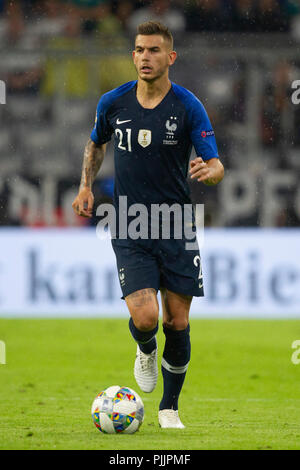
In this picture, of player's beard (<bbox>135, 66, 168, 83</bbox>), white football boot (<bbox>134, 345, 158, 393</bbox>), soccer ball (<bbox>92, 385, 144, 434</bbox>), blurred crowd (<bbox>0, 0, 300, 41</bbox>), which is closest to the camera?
soccer ball (<bbox>92, 385, 144, 434</bbox>)

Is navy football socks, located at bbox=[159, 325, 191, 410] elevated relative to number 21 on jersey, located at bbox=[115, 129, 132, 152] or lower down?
lower down

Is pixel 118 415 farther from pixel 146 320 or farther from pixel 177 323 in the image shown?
pixel 177 323

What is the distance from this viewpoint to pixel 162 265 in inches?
245

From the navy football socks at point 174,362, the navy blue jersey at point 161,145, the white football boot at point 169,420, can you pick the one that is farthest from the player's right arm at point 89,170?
the white football boot at point 169,420

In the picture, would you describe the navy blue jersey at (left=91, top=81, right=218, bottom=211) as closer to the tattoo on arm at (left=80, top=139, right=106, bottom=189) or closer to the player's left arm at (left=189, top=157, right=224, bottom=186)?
the player's left arm at (left=189, top=157, right=224, bottom=186)

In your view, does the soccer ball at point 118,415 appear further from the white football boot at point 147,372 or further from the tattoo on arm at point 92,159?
the tattoo on arm at point 92,159

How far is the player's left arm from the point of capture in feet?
19.1

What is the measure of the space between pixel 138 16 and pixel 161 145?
32.4 ft

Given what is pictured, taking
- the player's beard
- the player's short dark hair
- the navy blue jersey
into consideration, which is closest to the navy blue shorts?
the navy blue jersey

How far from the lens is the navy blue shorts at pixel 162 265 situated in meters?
6.16

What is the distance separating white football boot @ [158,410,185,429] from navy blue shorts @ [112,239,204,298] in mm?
742

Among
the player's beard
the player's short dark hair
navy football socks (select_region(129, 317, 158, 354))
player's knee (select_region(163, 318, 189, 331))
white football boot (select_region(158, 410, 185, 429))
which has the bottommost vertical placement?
white football boot (select_region(158, 410, 185, 429))

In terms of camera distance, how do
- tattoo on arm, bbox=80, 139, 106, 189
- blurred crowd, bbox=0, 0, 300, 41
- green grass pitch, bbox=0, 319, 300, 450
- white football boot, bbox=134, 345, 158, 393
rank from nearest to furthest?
green grass pitch, bbox=0, 319, 300, 450
white football boot, bbox=134, 345, 158, 393
tattoo on arm, bbox=80, 139, 106, 189
blurred crowd, bbox=0, 0, 300, 41
